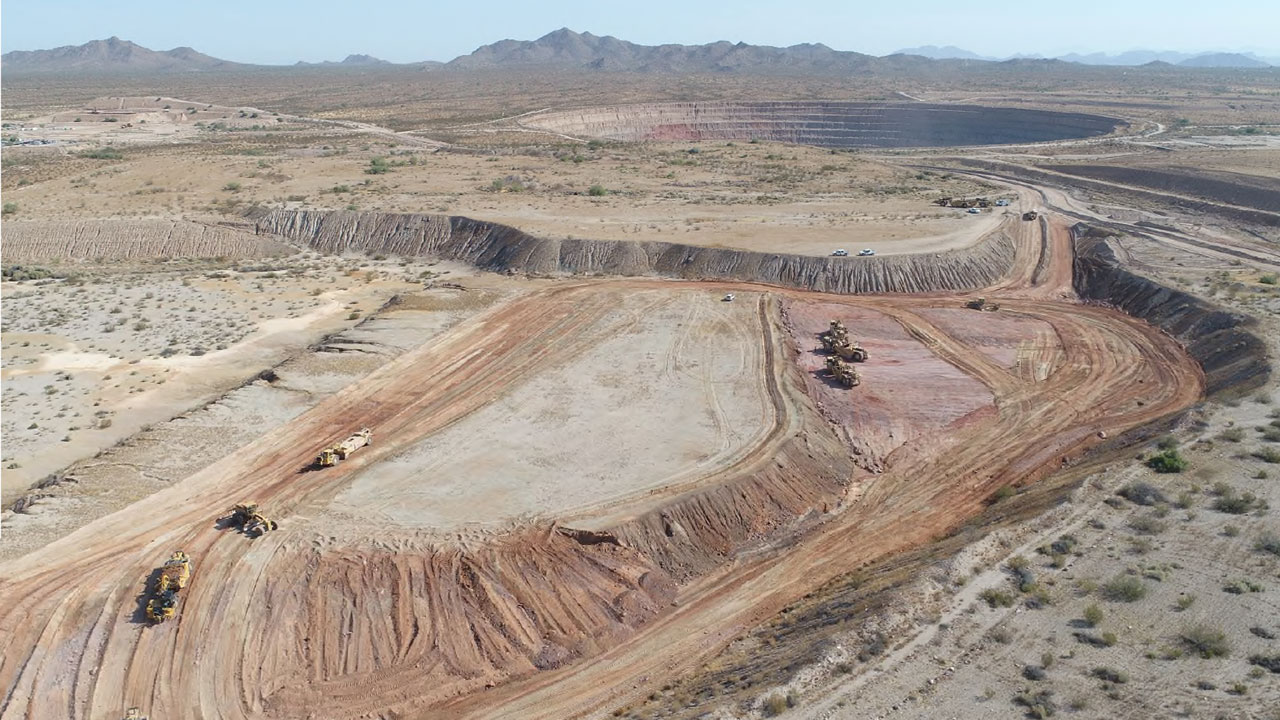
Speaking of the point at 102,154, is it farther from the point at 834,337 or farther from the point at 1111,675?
the point at 1111,675

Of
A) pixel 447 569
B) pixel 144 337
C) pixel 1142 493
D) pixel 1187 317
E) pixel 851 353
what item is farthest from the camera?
pixel 1187 317

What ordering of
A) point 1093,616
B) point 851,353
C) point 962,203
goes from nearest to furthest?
point 1093,616 → point 851,353 → point 962,203

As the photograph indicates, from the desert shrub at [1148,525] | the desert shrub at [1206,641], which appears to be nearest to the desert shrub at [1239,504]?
the desert shrub at [1148,525]

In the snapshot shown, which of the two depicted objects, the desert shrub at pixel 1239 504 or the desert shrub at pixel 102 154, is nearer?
the desert shrub at pixel 1239 504

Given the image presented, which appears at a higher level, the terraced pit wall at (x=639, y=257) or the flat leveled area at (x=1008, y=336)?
the terraced pit wall at (x=639, y=257)

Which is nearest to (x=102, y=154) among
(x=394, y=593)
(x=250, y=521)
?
(x=250, y=521)

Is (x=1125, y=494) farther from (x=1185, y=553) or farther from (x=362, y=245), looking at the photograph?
(x=362, y=245)

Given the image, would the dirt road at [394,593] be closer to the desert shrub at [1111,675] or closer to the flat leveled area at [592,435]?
the flat leveled area at [592,435]
